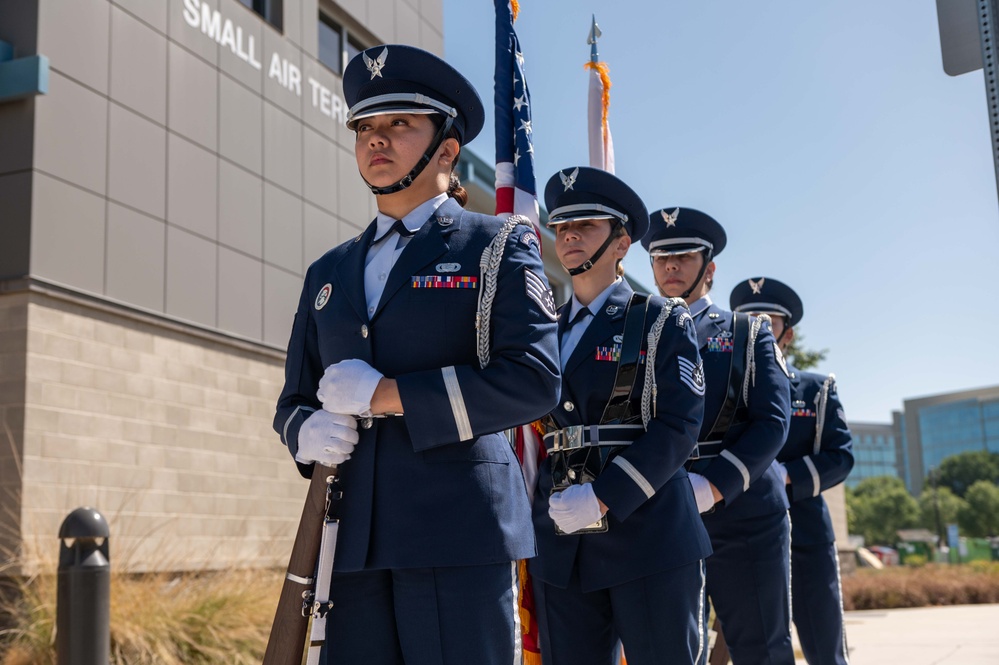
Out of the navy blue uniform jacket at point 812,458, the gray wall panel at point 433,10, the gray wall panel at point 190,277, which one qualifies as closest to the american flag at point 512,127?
the navy blue uniform jacket at point 812,458

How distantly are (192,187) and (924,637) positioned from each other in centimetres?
921

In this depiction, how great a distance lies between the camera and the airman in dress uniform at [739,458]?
463cm

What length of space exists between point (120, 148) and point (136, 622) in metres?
5.22

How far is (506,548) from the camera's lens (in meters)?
2.64

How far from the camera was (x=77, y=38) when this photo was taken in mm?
10531

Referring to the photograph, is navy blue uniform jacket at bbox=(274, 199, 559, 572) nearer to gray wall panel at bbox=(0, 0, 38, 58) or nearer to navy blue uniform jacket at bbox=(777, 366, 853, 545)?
navy blue uniform jacket at bbox=(777, 366, 853, 545)

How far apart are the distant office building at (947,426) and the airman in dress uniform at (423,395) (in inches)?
5838

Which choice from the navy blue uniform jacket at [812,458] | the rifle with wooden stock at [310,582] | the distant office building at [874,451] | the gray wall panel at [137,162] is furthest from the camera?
→ the distant office building at [874,451]

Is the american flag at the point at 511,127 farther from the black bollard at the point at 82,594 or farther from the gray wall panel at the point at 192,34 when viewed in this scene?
the gray wall panel at the point at 192,34

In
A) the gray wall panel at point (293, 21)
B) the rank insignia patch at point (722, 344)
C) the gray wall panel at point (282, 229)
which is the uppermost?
the gray wall panel at point (293, 21)

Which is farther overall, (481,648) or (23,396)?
(23,396)

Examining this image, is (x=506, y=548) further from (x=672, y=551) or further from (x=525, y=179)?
(x=525, y=179)

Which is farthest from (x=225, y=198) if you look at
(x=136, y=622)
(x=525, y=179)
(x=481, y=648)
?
(x=481, y=648)

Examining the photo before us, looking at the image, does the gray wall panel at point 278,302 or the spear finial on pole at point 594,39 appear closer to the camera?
the spear finial on pole at point 594,39
